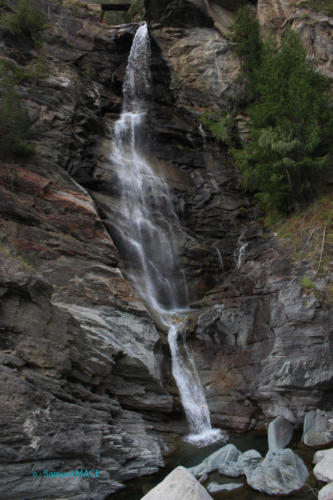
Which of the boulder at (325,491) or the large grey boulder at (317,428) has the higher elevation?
the large grey boulder at (317,428)

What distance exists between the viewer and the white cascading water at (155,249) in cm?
1306

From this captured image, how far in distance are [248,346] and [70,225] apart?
810 cm

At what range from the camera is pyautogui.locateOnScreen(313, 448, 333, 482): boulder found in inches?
336

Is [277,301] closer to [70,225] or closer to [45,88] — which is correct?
[70,225]

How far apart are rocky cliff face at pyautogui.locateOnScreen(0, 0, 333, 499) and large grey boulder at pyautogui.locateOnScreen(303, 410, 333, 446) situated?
43 cm

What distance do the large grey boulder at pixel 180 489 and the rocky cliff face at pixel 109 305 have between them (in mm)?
2730

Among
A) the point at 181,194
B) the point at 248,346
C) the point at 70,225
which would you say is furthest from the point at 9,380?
the point at 181,194

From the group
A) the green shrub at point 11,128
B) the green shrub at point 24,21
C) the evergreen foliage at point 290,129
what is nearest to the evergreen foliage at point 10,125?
the green shrub at point 11,128

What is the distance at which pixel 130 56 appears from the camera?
89.7ft

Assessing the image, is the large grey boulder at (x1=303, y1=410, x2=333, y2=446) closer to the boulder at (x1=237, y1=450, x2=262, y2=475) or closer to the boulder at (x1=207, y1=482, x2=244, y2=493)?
the boulder at (x1=237, y1=450, x2=262, y2=475)

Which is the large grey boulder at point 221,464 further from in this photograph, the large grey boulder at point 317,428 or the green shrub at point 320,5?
the green shrub at point 320,5

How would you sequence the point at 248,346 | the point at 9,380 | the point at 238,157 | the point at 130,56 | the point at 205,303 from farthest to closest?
1. the point at 130,56
2. the point at 238,157
3. the point at 205,303
4. the point at 248,346
5. the point at 9,380

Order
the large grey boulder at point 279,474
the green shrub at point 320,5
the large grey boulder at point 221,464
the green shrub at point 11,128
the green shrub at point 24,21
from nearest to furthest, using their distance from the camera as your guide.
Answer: the large grey boulder at point 279,474 → the large grey boulder at point 221,464 → the green shrub at point 11,128 → the green shrub at point 24,21 → the green shrub at point 320,5

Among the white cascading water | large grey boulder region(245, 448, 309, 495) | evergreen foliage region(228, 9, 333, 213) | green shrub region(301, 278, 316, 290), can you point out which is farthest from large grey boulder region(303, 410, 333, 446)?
evergreen foliage region(228, 9, 333, 213)
